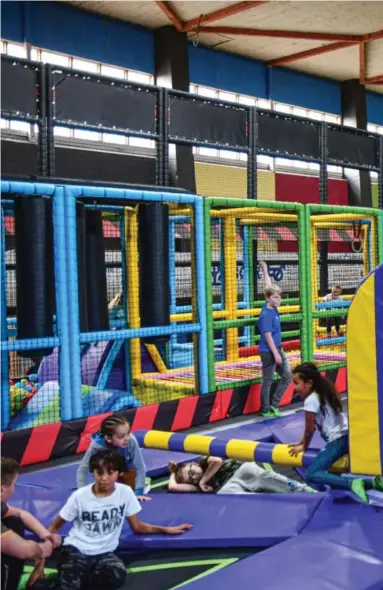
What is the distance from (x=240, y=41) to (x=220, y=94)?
135 centimetres

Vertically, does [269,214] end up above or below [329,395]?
above

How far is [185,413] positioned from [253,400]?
1043 mm

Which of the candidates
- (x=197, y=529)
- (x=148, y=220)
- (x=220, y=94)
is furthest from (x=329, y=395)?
(x=220, y=94)

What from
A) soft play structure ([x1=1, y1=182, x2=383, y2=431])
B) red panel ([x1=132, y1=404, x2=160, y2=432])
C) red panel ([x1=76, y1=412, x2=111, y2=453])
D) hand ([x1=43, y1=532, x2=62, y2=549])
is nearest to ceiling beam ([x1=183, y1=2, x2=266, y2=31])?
soft play structure ([x1=1, y1=182, x2=383, y2=431])

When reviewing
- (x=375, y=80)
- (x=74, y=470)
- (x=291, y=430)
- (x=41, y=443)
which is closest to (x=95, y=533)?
(x=74, y=470)

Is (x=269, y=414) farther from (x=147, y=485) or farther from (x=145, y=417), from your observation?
(x=147, y=485)

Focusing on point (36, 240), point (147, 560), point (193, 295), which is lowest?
point (147, 560)

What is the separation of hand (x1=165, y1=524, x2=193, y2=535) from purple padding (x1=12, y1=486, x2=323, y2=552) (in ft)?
0.09

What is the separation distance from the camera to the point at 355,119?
19.4 metres

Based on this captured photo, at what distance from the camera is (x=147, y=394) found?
760 centimetres

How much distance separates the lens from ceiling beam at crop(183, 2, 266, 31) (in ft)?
45.5

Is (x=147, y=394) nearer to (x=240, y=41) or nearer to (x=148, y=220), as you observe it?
(x=148, y=220)

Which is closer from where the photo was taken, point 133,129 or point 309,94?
point 133,129

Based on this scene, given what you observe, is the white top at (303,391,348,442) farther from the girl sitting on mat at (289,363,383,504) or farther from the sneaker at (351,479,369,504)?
the sneaker at (351,479,369,504)
